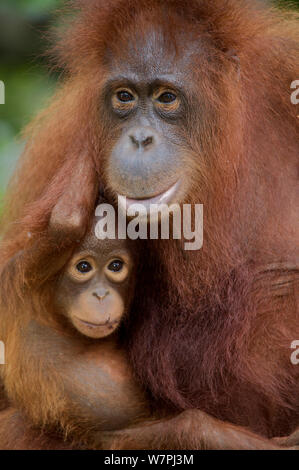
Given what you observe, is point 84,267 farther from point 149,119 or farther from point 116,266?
point 149,119

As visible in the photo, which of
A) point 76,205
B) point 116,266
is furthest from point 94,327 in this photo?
point 76,205

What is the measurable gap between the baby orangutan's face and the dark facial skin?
27 cm

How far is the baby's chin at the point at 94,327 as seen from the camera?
2482mm

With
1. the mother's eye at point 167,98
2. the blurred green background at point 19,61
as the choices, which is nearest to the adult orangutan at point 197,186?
the mother's eye at point 167,98

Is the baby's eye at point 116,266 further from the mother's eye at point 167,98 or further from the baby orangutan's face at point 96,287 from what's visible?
the mother's eye at point 167,98

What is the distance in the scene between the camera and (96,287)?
8.20 ft

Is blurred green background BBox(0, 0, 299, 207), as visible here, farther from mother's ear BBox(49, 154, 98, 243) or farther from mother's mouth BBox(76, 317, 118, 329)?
mother's mouth BBox(76, 317, 118, 329)

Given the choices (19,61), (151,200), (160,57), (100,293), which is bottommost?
(100,293)

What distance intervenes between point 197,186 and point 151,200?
0.71 feet

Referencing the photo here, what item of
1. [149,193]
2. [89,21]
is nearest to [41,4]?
[89,21]

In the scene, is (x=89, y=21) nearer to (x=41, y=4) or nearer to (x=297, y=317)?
(x=297, y=317)
